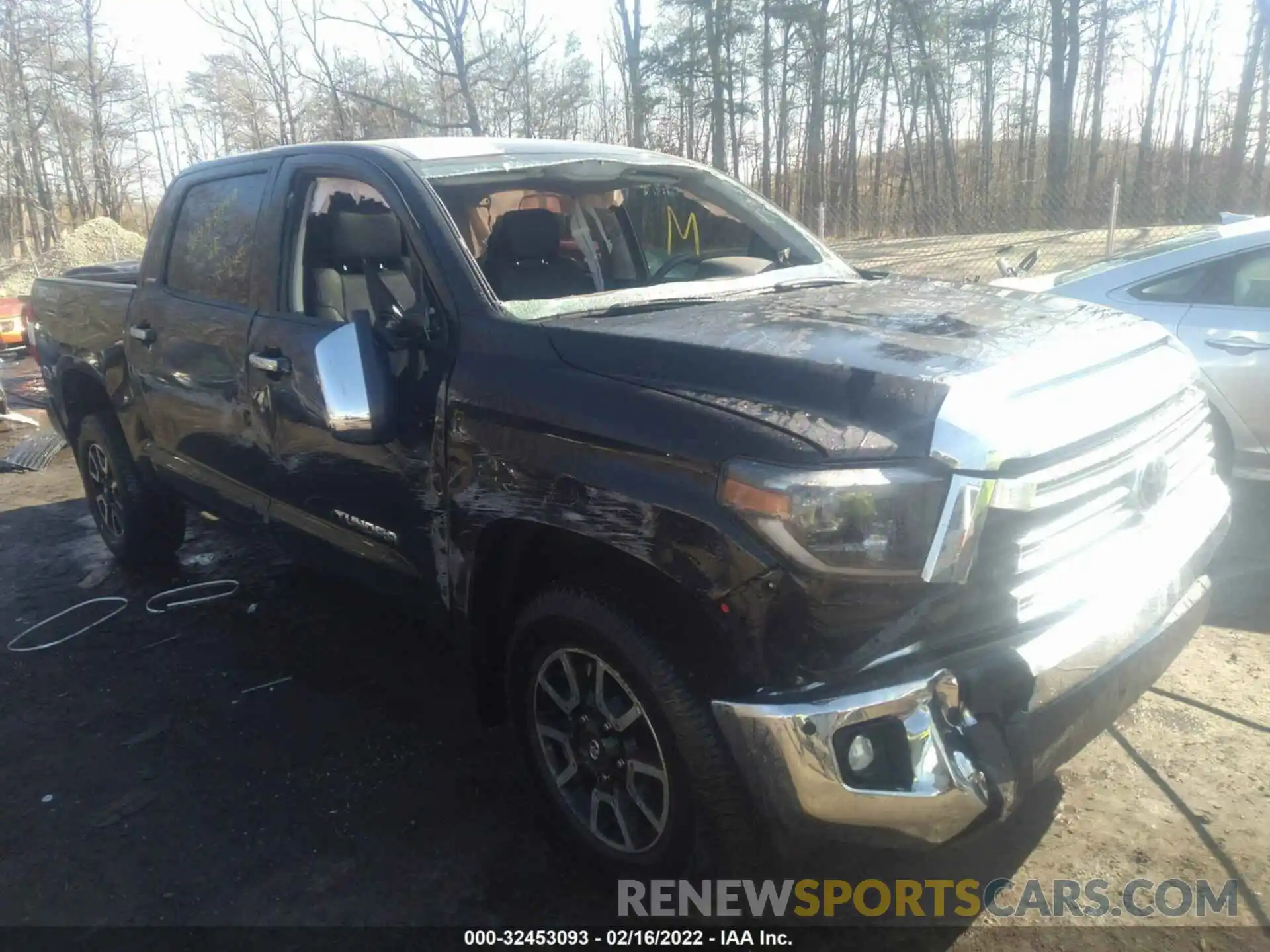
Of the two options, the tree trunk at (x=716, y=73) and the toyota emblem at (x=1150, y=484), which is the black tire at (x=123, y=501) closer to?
the toyota emblem at (x=1150, y=484)

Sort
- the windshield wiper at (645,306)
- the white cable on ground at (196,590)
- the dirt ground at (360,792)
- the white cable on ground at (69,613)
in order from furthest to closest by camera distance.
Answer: the white cable on ground at (196,590)
the white cable on ground at (69,613)
the windshield wiper at (645,306)
the dirt ground at (360,792)

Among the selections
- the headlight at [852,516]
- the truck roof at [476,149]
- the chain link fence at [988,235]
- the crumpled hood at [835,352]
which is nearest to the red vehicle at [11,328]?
the chain link fence at [988,235]

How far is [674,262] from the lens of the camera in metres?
3.72

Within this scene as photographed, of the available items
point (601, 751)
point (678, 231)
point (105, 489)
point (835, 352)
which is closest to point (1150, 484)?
point (835, 352)

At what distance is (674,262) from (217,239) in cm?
188

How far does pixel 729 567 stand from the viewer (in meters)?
2.10

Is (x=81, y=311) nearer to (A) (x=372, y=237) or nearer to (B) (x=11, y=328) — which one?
(A) (x=372, y=237)

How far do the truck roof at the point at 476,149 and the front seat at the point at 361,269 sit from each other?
0.25 m

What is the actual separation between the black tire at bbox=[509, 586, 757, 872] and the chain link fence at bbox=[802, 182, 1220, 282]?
30.2 ft

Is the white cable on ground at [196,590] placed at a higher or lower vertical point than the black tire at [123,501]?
lower

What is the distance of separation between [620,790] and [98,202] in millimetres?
38122

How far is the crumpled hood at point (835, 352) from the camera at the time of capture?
212cm

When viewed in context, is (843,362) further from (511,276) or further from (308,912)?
(308,912)

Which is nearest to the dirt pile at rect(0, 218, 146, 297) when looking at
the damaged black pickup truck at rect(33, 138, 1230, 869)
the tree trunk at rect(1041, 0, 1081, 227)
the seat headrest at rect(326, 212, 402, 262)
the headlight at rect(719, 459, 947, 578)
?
the tree trunk at rect(1041, 0, 1081, 227)
